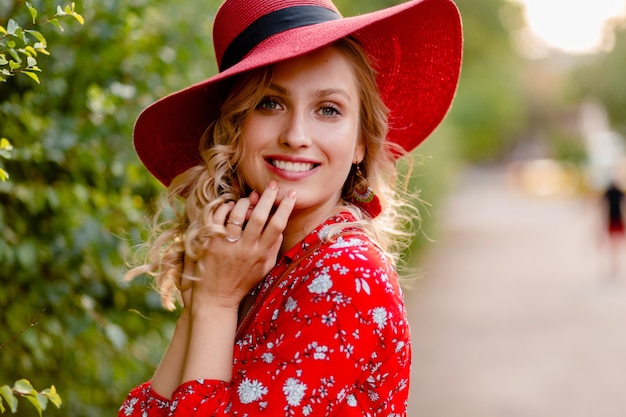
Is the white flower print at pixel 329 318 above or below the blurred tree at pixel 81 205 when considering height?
below

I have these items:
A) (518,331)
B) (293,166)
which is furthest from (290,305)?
(518,331)

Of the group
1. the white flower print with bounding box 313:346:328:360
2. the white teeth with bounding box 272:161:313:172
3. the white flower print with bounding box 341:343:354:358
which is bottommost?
the white flower print with bounding box 313:346:328:360

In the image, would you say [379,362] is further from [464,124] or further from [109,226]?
[464,124]

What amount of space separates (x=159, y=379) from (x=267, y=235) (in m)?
0.42

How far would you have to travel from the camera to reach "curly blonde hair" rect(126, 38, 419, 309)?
1872mm

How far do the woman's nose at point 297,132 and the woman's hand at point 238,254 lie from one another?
5.1 inches

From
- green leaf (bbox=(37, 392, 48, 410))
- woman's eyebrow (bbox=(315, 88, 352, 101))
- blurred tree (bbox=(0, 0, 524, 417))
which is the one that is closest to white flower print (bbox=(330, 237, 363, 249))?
woman's eyebrow (bbox=(315, 88, 352, 101))

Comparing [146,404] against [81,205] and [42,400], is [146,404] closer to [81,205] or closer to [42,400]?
[42,400]

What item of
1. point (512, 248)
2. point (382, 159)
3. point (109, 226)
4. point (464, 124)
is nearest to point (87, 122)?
point (109, 226)

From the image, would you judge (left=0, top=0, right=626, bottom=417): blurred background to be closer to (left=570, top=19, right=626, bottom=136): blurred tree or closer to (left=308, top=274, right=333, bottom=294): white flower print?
(left=308, top=274, right=333, bottom=294): white flower print

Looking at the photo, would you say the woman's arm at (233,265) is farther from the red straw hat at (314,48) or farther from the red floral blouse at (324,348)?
the red straw hat at (314,48)

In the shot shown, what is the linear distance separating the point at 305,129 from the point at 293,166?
0.09m

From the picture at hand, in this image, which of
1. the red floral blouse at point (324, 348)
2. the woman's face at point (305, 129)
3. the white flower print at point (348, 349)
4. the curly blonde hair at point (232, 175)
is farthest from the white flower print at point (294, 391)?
the woman's face at point (305, 129)

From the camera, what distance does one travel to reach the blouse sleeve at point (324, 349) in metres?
1.59
